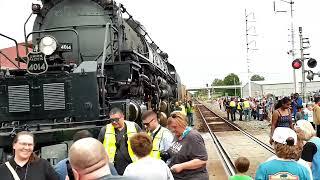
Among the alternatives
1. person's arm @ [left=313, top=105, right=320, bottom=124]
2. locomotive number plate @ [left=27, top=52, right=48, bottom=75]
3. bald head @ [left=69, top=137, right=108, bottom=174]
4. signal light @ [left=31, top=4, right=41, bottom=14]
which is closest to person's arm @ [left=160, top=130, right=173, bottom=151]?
locomotive number plate @ [left=27, top=52, right=48, bottom=75]

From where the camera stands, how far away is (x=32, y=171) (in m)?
4.86

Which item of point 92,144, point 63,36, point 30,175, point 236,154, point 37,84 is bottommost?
point 236,154

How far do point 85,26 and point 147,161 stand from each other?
6.55 m

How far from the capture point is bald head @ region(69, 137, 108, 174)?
3016mm

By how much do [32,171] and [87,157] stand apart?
2076mm

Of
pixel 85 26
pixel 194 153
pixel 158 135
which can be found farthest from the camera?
pixel 85 26

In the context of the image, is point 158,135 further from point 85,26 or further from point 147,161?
point 85,26

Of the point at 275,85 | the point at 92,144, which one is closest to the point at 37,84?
the point at 92,144

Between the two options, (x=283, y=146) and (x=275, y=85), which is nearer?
(x=283, y=146)

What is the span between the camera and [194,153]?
567 cm

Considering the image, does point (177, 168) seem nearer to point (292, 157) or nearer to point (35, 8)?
point (292, 157)

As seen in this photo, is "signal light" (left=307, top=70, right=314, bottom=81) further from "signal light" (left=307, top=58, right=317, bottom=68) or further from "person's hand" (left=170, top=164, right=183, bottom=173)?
"person's hand" (left=170, top=164, right=183, bottom=173)

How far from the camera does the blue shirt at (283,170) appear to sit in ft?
15.0

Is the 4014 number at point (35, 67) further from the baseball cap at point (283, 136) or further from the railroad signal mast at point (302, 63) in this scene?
the railroad signal mast at point (302, 63)
